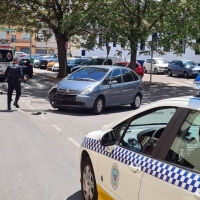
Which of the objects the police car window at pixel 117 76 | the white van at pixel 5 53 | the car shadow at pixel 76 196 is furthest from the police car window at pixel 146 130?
the white van at pixel 5 53

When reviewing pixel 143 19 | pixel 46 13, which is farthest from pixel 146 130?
pixel 46 13

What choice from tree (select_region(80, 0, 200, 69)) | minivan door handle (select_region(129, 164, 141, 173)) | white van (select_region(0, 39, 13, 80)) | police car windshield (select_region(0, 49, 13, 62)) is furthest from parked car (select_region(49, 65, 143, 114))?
police car windshield (select_region(0, 49, 13, 62))

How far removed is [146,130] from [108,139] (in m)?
0.42

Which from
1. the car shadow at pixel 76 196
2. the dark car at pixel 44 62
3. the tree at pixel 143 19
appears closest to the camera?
the car shadow at pixel 76 196

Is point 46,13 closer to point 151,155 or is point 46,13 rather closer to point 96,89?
point 96,89

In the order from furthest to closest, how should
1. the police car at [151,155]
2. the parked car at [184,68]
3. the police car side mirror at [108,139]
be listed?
the parked car at [184,68] → the police car side mirror at [108,139] → the police car at [151,155]

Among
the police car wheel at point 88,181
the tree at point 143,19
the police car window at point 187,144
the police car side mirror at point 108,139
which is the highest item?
the tree at point 143,19

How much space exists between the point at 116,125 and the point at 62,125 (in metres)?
7.52

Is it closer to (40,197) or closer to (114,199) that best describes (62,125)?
(40,197)

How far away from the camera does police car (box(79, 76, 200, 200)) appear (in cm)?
342

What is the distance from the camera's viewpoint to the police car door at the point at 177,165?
10.9ft

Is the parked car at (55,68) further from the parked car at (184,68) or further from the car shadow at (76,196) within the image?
the car shadow at (76,196)

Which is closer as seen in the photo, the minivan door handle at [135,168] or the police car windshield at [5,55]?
the minivan door handle at [135,168]

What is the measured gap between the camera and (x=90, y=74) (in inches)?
610
